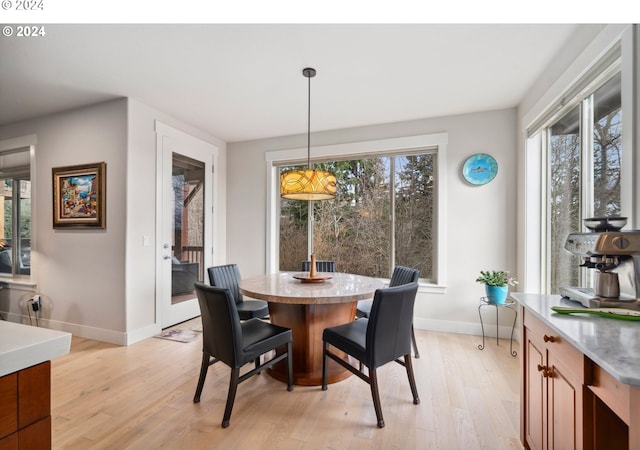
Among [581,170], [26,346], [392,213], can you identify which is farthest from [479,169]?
[26,346]

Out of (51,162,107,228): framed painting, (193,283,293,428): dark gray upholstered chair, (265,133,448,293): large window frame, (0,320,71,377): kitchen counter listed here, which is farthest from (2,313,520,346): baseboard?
(0,320,71,377): kitchen counter

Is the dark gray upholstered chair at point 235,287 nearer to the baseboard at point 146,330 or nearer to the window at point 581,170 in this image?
the baseboard at point 146,330

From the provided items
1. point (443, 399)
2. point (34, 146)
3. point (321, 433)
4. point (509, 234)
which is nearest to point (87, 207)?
point (34, 146)

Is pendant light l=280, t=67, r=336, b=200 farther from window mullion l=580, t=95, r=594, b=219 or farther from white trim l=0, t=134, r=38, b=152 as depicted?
white trim l=0, t=134, r=38, b=152

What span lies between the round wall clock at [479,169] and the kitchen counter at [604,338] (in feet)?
7.31

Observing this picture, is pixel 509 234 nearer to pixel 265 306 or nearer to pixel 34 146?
pixel 265 306

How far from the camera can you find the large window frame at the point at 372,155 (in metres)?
3.49

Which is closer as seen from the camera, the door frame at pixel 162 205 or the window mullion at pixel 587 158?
the window mullion at pixel 587 158

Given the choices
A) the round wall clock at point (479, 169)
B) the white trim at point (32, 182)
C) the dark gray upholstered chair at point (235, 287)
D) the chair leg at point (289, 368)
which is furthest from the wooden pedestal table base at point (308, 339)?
the white trim at point (32, 182)

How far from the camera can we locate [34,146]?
3.62 metres

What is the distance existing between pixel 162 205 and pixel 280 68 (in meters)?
2.07

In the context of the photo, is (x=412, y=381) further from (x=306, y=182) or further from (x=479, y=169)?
(x=479, y=169)

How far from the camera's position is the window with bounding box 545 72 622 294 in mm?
1794

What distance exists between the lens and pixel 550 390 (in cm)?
124
